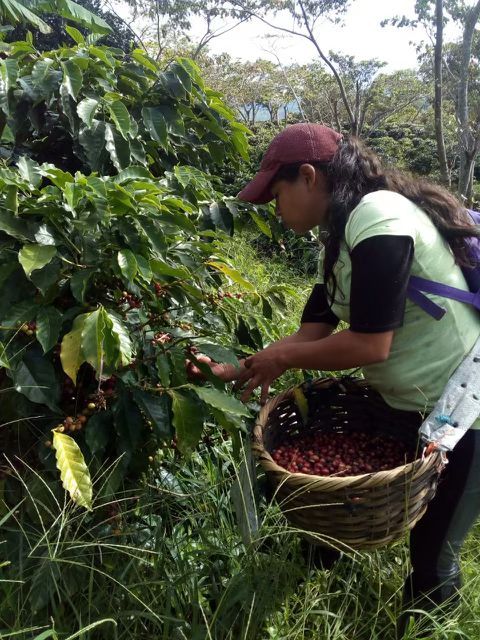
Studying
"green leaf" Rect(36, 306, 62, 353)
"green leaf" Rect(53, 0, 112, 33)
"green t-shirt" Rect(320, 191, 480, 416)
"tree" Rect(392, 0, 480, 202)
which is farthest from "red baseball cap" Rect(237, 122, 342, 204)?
"tree" Rect(392, 0, 480, 202)

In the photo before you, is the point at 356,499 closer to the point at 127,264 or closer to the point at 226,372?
the point at 226,372

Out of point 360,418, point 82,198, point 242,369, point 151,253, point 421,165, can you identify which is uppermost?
point 82,198

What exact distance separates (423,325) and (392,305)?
18cm

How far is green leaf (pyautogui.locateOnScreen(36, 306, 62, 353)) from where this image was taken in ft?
4.02

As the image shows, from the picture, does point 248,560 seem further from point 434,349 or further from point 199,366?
point 434,349

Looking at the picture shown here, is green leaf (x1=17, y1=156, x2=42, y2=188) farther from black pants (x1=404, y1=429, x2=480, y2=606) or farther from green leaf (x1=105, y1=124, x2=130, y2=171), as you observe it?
black pants (x1=404, y1=429, x2=480, y2=606)

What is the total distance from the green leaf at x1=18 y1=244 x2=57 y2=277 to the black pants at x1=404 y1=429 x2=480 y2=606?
1.05m

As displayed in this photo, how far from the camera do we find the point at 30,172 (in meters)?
1.41

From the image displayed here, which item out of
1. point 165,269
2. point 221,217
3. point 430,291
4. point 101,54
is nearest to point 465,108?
point 221,217

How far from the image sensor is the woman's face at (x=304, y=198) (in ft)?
4.77

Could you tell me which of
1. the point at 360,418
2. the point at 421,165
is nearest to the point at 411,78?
the point at 421,165

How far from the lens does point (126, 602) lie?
1494 mm

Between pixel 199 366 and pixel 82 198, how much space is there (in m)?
0.49

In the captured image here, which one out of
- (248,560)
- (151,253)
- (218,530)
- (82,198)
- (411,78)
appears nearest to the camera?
(82,198)
